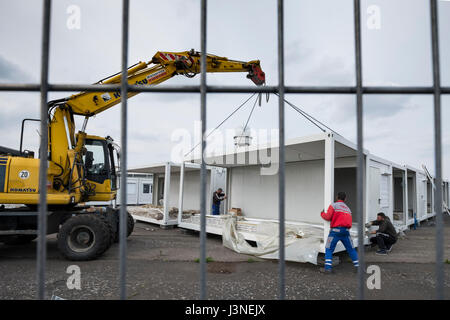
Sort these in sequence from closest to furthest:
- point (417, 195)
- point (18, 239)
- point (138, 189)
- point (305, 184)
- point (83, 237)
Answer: point (83, 237) < point (18, 239) < point (305, 184) < point (417, 195) < point (138, 189)

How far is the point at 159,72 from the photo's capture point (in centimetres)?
751

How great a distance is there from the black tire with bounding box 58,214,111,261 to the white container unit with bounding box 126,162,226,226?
4155 mm

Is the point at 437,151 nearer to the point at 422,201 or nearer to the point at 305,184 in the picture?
the point at 305,184

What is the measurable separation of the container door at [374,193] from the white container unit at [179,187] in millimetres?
5892

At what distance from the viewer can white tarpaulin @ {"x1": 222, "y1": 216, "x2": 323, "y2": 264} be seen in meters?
6.03

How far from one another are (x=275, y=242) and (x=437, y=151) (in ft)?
17.4

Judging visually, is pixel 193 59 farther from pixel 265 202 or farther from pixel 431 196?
pixel 431 196

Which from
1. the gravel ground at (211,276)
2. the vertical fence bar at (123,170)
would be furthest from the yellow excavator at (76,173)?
the vertical fence bar at (123,170)

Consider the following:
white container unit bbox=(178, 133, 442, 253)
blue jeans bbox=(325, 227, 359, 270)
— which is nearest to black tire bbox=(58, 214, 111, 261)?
white container unit bbox=(178, 133, 442, 253)

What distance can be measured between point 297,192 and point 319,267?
441cm

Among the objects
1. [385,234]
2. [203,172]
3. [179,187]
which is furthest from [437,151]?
[179,187]

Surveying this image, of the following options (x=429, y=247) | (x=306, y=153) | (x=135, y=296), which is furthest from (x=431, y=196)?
(x=135, y=296)

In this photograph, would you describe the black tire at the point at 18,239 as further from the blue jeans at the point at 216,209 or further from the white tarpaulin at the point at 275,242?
the blue jeans at the point at 216,209

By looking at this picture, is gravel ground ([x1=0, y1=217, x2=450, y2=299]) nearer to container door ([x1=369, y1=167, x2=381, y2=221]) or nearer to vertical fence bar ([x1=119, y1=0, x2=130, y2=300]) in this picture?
container door ([x1=369, y1=167, x2=381, y2=221])
